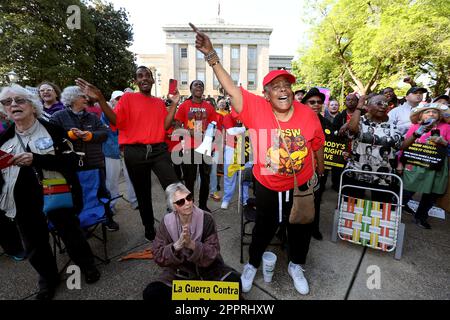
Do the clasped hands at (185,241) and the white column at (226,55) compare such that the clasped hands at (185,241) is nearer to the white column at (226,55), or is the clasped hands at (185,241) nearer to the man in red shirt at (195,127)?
the man in red shirt at (195,127)

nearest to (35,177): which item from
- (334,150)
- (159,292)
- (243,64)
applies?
(159,292)

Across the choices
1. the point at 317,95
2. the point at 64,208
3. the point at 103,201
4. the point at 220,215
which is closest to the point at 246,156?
the point at 220,215

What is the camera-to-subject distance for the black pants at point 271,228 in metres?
2.20

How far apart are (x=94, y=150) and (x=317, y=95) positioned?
3094 millimetres

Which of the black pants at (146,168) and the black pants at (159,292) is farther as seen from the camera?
the black pants at (146,168)

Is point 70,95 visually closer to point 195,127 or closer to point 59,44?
point 195,127

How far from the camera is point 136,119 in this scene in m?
2.85

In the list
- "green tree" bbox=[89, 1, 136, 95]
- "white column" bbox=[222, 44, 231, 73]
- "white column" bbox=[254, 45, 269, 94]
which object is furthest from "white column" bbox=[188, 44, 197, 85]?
"green tree" bbox=[89, 1, 136, 95]

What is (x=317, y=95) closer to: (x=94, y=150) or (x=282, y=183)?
(x=282, y=183)

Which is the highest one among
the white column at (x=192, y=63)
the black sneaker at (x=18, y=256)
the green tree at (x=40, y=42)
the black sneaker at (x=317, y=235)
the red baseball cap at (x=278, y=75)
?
the white column at (x=192, y=63)

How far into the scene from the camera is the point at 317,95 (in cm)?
302

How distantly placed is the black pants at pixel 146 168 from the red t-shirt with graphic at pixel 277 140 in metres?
1.43

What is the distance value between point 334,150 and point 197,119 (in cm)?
226

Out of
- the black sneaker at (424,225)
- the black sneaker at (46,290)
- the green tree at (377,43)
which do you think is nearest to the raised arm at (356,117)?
the black sneaker at (424,225)
